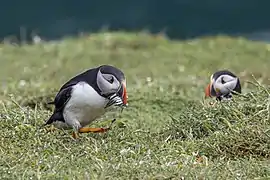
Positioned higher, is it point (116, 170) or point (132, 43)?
point (116, 170)

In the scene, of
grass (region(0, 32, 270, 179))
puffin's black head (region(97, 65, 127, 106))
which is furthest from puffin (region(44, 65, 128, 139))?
grass (region(0, 32, 270, 179))

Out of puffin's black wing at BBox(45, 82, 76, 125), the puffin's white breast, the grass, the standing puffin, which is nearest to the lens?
the grass

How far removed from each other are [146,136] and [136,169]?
1.04 meters

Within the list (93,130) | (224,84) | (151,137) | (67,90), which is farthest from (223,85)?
(67,90)

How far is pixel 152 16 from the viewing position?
39.0 ft

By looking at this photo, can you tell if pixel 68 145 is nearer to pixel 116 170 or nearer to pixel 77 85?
pixel 77 85

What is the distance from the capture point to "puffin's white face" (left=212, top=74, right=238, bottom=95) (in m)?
6.23

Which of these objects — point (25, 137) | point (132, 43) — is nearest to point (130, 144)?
point (25, 137)

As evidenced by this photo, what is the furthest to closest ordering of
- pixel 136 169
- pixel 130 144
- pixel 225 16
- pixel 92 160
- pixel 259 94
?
pixel 225 16 → pixel 259 94 → pixel 130 144 → pixel 92 160 → pixel 136 169

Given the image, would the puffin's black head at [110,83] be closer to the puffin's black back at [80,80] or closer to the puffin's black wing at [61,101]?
the puffin's black back at [80,80]

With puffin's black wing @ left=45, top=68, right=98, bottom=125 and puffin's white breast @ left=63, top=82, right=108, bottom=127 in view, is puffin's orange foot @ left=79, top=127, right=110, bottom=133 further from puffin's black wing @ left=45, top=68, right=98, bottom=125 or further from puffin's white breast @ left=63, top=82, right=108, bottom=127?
puffin's black wing @ left=45, top=68, right=98, bottom=125

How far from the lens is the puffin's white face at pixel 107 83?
5023 mm

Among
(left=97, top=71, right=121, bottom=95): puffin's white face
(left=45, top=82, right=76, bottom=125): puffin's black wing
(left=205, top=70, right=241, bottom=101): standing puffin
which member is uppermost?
(left=97, top=71, right=121, bottom=95): puffin's white face

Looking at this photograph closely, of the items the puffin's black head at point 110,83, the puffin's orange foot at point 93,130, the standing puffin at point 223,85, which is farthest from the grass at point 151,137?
the puffin's black head at point 110,83
